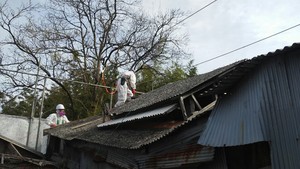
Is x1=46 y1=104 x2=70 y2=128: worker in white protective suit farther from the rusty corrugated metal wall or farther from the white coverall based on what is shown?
the rusty corrugated metal wall

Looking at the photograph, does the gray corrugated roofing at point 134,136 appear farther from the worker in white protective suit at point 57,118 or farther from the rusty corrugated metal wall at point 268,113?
the worker in white protective suit at point 57,118

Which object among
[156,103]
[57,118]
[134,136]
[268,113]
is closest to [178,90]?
[156,103]

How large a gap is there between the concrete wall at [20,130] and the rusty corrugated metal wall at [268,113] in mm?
13818

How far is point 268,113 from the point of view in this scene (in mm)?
4293

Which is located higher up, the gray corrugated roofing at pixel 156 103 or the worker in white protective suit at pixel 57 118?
the worker in white protective suit at pixel 57 118

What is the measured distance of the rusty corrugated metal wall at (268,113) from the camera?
156 inches

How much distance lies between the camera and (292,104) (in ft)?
13.3

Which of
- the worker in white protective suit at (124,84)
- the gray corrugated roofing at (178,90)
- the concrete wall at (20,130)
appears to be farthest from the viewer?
the concrete wall at (20,130)

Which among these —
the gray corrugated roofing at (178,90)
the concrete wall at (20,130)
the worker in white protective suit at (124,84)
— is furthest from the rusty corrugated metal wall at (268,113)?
the concrete wall at (20,130)

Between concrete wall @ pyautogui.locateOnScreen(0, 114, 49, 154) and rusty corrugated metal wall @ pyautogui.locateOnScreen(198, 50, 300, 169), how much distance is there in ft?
45.3

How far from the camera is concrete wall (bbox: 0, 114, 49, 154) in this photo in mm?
16281

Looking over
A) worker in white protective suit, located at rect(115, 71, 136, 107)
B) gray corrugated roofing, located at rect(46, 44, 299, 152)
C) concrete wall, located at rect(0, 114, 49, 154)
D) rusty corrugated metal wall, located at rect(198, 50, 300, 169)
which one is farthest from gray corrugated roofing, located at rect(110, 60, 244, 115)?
concrete wall, located at rect(0, 114, 49, 154)

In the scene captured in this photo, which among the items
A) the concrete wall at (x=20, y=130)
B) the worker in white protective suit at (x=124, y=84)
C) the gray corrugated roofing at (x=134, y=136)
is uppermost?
the worker in white protective suit at (x=124, y=84)

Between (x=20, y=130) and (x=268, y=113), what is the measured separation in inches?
605
